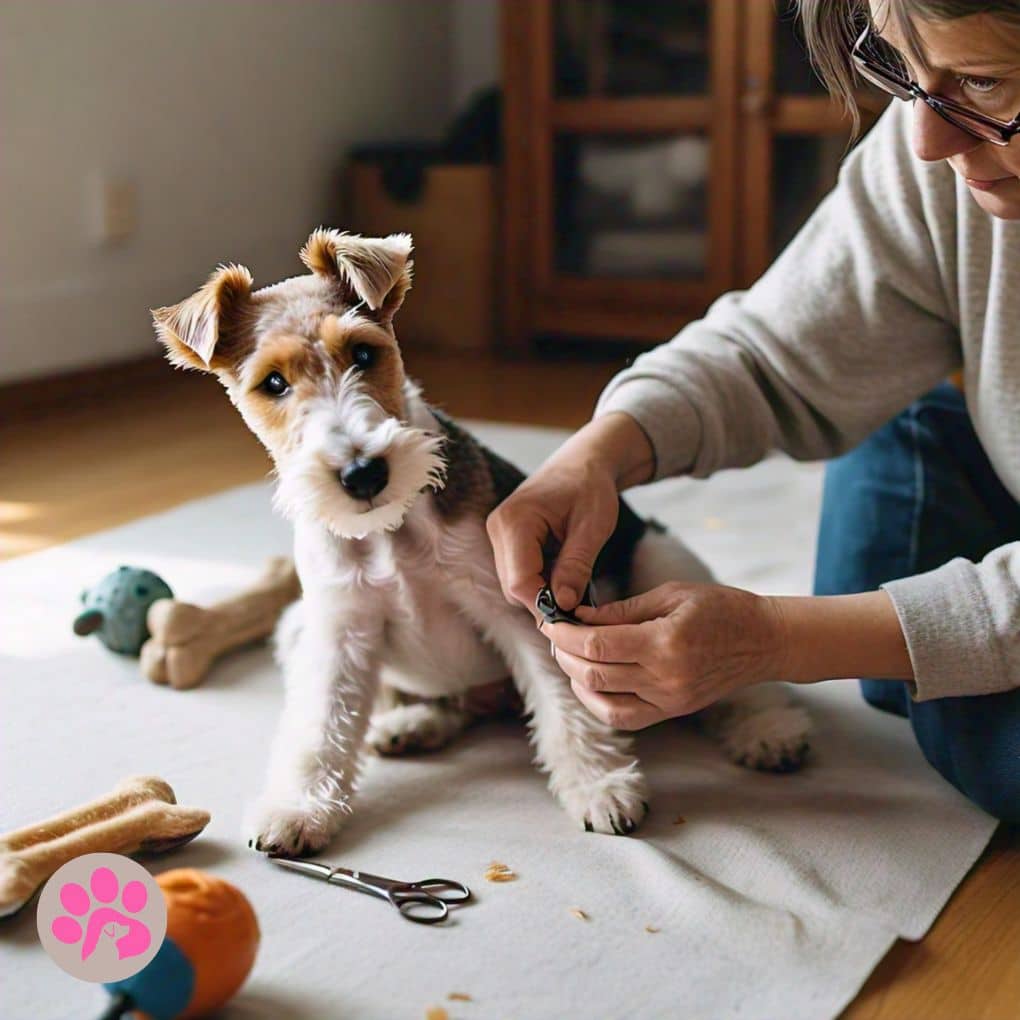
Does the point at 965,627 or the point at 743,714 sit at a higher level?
the point at 965,627

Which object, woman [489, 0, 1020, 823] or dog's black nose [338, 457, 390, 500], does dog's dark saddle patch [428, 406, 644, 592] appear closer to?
woman [489, 0, 1020, 823]

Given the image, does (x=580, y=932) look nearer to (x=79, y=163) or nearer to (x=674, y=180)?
(x=79, y=163)

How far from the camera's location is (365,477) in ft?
3.67

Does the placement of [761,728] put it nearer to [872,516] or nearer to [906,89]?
[872,516]

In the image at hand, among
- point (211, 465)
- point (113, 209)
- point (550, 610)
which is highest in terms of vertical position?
point (113, 209)

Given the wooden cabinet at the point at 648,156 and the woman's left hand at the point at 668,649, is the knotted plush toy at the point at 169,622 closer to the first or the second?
the woman's left hand at the point at 668,649

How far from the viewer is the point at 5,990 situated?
1.03m

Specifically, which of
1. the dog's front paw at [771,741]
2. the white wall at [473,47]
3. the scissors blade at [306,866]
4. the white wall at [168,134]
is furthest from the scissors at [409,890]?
the white wall at [473,47]

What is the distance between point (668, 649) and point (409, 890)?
0.31m

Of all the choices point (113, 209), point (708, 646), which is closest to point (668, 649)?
point (708, 646)

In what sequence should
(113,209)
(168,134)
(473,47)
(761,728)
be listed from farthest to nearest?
(473,47) < (168,134) < (113,209) < (761,728)

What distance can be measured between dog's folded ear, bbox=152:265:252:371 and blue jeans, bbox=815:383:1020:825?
2.62ft

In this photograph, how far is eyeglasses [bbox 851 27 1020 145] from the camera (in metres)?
1.06

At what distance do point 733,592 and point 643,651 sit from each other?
0.11 m
